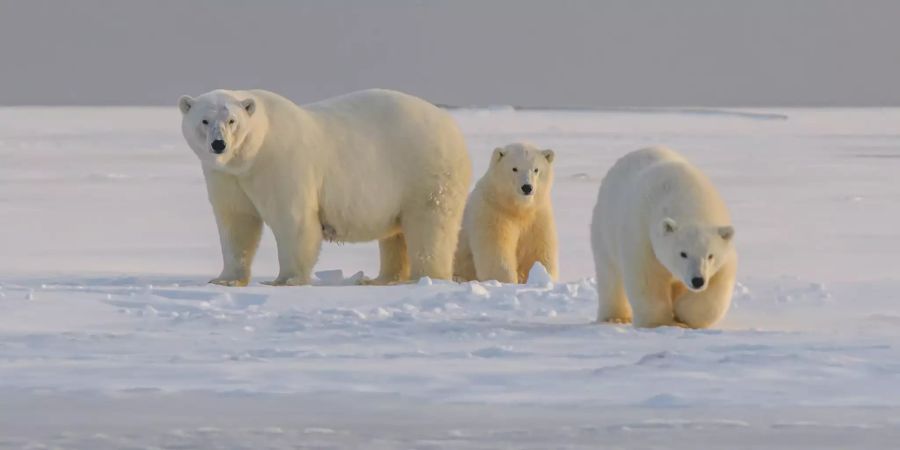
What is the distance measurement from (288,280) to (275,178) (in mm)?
456

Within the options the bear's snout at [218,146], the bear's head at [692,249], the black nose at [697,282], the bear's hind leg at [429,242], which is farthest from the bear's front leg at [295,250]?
the black nose at [697,282]

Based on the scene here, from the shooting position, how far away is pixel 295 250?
7.24m

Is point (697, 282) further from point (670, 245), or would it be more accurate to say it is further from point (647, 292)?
point (647, 292)

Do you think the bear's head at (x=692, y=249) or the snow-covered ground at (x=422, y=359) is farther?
the bear's head at (x=692, y=249)

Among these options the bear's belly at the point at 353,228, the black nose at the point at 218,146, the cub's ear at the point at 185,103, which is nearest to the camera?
the black nose at the point at 218,146

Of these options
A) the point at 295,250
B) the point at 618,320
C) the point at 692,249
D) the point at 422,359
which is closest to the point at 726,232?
the point at 692,249

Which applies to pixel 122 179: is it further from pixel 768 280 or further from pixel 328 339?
pixel 328 339

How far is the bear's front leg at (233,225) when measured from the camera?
7.28 metres

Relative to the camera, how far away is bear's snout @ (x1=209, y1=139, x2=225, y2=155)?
22.6 ft

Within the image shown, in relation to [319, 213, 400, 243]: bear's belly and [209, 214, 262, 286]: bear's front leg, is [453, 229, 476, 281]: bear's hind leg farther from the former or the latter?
[209, 214, 262, 286]: bear's front leg

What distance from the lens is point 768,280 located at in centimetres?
723

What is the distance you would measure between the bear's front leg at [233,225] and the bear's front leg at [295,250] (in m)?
0.19

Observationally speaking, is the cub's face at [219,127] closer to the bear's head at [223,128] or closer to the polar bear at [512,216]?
the bear's head at [223,128]

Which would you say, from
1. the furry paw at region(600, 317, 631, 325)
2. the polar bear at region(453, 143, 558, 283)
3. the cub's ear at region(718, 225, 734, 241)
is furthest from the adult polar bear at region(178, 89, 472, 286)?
the cub's ear at region(718, 225, 734, 241)
